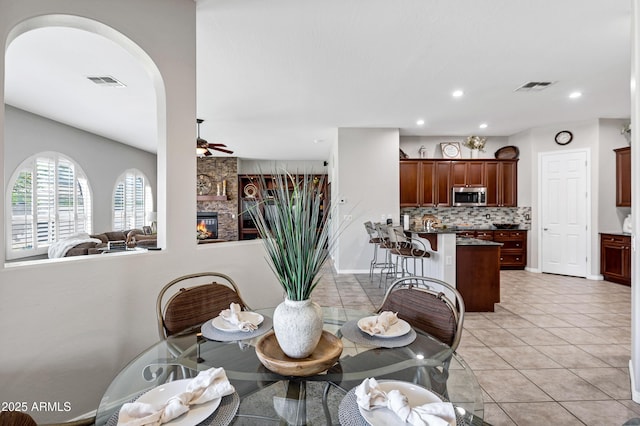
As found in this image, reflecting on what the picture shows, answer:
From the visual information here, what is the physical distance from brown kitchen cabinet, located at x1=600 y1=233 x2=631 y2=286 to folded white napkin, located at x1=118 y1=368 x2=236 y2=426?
6.57 meters

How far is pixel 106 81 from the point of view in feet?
13.1

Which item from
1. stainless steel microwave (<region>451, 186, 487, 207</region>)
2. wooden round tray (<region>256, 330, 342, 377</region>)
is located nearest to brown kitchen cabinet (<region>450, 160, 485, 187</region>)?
stainless steel microwave (<region>451, 186, 487, 207</region>)

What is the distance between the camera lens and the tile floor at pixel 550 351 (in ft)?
Answer: 6.72

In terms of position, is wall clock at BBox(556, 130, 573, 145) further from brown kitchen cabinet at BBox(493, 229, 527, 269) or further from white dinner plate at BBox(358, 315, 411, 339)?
white dinner plate at BBox(358, 315, 411, 339)

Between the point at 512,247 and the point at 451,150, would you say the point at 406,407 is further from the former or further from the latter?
the point at 451,150

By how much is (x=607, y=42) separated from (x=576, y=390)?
3.14 meters

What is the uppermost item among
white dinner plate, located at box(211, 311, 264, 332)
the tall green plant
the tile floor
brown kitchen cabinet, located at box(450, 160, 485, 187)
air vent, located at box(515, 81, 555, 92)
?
air vent, located at box(515, 81, 555, 92)

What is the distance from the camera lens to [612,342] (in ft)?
9.98

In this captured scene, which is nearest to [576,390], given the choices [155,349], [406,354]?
[406,354]

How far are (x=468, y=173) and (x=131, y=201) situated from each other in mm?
8211

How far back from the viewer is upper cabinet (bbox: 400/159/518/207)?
6.69 metres

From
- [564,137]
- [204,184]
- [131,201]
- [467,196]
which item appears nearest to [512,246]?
[467,196]

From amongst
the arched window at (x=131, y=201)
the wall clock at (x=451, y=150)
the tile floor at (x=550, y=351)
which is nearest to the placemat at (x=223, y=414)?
the tile floor at (x=550, y=351)

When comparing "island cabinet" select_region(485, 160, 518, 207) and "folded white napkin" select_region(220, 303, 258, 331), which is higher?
"island cabinet" select_region(485, 160, 518, 207)
